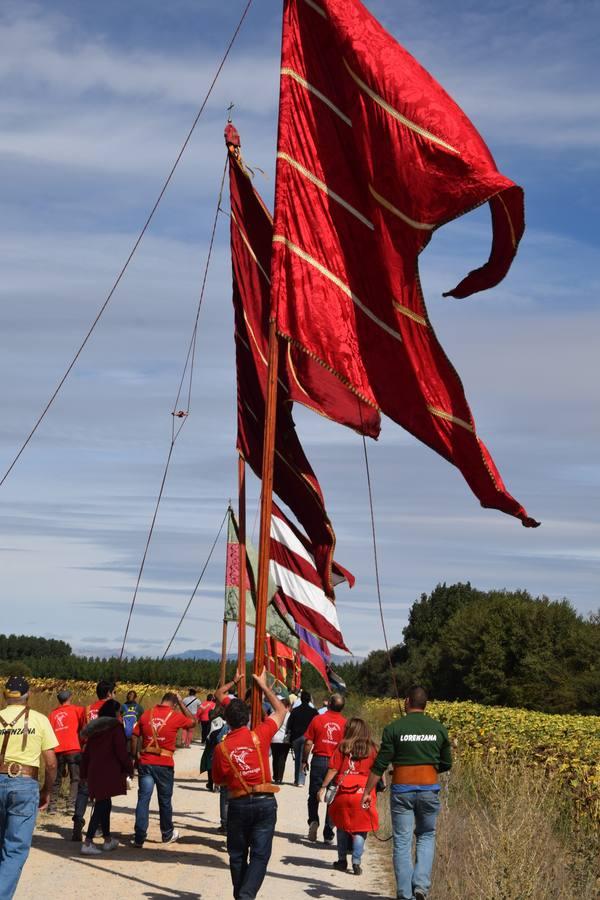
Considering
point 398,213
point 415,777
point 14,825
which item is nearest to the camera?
point 14,825

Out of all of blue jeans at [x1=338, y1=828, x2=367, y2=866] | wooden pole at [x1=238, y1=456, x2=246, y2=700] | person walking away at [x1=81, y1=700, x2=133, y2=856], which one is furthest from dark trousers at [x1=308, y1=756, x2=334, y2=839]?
person walking away at [x1=81, y1=700, x2=133, y2=856]

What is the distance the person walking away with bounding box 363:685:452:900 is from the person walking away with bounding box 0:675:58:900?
9.82 feet

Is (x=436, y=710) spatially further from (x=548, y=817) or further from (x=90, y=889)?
(x=90, y=889)

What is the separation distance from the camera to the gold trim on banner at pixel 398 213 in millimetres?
10531

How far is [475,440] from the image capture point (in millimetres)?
10445

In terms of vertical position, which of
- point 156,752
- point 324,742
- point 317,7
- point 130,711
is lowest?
point 156,752

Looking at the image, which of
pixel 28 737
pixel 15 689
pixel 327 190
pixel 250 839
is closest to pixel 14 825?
pixel 28 737

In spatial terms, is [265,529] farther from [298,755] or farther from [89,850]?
[298,755]

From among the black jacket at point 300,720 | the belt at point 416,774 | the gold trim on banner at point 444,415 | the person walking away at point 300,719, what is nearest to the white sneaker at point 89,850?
the belt at point 416,774

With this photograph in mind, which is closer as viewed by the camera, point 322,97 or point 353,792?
point 322,97

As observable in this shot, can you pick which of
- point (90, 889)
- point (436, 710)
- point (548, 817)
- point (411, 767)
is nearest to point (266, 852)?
point (411, 767)

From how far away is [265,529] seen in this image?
10.7 metres

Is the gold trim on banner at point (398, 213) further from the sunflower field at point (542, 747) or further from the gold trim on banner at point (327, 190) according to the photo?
the sunflower field at point (542, 747)

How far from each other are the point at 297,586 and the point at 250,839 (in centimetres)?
793
